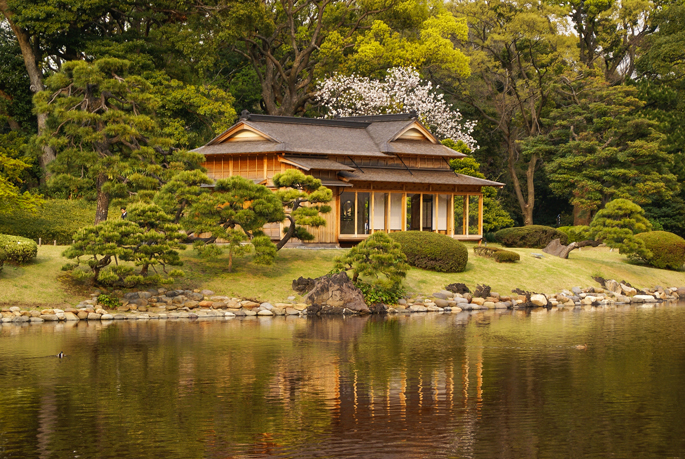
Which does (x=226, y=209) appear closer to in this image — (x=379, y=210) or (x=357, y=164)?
(x=357, y=164)

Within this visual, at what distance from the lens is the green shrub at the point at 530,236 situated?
45594 mm

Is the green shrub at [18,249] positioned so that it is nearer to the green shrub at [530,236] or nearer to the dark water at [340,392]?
the dark water at [340,392]

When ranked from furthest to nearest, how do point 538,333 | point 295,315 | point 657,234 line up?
point 657,234, point 295,315, point 538,333

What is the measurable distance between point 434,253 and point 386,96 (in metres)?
19.6

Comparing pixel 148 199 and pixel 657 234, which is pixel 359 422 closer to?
pixel 148 199

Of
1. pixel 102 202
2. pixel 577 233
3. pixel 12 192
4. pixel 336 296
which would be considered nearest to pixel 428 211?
pixel 577 233

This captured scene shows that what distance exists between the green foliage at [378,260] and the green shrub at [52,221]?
13.7 m

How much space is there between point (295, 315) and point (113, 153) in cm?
1307

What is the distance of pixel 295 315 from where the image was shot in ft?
91.7

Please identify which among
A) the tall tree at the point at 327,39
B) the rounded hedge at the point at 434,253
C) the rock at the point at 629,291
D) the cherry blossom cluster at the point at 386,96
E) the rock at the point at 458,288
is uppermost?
the tall tree at the point at 327,39

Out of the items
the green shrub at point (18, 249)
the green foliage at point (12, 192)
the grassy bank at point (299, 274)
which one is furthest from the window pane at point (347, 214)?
the green shrub at point (18, 249)

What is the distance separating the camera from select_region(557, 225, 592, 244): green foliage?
129ft

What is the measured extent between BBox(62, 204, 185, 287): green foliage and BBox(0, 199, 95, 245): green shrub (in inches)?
310

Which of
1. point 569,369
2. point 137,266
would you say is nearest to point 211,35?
point 137,266
